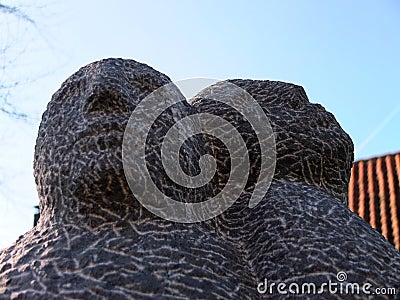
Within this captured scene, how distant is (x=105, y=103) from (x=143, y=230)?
320 mm

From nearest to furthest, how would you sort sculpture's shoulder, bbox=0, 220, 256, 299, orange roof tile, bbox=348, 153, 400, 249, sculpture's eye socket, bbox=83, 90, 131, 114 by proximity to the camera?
1. sculpture's shoulder, bbox=0, 220, 256, 299
2. sculpture's eye socket, bbox=83, 90, 131, 114
3. orange roof tile, bbox=348, 153, 400, 249

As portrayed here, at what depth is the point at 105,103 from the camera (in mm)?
1336

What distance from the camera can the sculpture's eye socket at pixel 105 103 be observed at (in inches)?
52.4

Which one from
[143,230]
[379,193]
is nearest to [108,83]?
[143,230]

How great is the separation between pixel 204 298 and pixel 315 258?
298 mm

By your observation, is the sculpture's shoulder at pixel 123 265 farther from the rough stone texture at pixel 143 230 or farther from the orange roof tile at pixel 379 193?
the orange roof tile at pixel 379 193

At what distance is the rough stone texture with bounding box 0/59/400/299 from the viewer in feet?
3.67

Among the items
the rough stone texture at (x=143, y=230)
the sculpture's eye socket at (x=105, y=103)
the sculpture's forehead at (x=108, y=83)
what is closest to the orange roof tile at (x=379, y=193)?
the rough stone texture at (x=143, y=230)

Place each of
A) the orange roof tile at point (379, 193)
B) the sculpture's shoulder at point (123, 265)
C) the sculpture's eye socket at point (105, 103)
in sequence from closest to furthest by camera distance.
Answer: the sculpture's shoulder at point (123, 265)
the sculpture's eye socket at point (105, 103)
the orange roof tile at point (379, 193)

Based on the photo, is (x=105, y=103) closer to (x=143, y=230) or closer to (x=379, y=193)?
(x=143, y=230)

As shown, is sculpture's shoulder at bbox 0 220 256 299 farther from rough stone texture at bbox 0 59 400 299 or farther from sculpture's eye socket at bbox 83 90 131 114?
sculpture's eye socket at bbox 83 90 131 114

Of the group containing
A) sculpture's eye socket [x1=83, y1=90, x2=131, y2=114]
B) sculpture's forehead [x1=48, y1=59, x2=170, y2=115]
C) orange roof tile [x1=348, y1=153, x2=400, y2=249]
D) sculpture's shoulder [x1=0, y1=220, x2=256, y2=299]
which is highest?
orange roof tile [x1=348, y1=153, x2=400, y2=249]

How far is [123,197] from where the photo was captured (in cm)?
124

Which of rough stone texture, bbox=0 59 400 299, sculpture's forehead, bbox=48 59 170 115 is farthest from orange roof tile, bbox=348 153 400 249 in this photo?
sculpture's forehead, bbox=48 59 170 115
